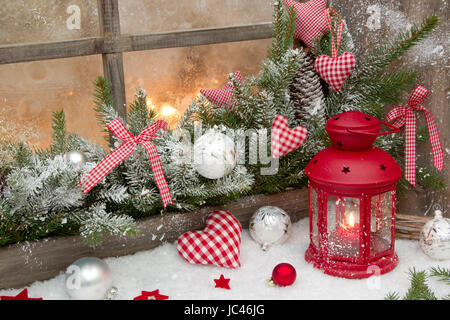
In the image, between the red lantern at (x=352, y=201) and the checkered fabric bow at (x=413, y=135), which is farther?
the checkered fabric bow at (x=413, y=135)

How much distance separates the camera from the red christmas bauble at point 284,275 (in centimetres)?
116

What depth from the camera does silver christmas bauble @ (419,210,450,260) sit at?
1.25 meters

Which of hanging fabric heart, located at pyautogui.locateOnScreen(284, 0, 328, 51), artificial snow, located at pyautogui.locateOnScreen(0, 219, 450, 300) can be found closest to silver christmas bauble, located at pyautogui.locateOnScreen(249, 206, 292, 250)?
artificial snow, located at pyautogui.locateOnScreen(0, 219, 450, 300)

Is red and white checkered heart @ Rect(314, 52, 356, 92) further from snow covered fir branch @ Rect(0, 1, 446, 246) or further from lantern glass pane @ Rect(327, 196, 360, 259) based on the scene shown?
lantern glass pane @ Rect(327, 196, 360, 259)

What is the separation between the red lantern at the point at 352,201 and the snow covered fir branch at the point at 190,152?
18 cm

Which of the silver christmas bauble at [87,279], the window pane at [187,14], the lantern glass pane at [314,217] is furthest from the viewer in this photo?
the window pane at [187,14]

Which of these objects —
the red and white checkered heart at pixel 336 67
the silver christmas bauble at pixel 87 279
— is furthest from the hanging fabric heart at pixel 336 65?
the silver christmas bauble at pixel 87 279

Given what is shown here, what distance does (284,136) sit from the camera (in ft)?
4.22

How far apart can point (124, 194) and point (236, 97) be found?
1.34 ft

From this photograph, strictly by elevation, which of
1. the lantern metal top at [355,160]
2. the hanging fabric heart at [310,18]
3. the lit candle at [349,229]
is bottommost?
the lit candle at [349,229]

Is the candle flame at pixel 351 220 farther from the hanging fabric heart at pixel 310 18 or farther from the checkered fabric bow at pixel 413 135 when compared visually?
the hanging fabric heart at pixel 310 18

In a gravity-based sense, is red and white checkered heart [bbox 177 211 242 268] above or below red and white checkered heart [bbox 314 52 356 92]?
below

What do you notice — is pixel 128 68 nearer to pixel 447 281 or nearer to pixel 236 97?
pixel 236 97

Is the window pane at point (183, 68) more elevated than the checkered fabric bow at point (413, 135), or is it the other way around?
the window pane at point (183, 68)
